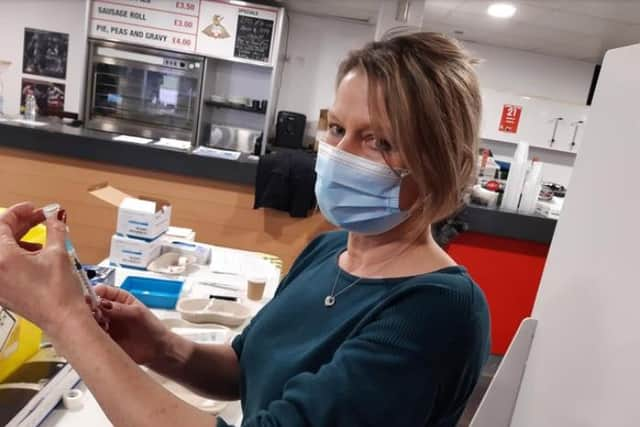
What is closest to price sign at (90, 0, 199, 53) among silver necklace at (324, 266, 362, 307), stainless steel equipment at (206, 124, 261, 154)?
stainless steel equipment at (206, 124, 261, 154)

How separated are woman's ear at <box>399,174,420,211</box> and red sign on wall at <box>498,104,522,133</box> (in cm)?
543

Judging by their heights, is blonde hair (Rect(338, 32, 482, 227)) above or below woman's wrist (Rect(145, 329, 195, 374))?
above

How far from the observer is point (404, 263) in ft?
2.75

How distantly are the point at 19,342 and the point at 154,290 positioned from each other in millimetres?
649

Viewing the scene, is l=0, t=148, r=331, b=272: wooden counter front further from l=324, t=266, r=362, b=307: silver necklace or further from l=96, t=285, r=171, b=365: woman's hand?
l=324, t=266, r=362, b=307: silver necklace

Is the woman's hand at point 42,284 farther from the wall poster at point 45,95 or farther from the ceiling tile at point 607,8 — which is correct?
the wall poster at point 45,95

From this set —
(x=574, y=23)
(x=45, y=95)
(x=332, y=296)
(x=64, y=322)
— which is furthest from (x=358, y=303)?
(x=45, y=95)

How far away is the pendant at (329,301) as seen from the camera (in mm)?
855

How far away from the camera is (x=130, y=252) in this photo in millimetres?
1946

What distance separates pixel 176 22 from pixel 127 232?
11.0ft

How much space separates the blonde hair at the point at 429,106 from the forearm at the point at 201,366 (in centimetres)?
55

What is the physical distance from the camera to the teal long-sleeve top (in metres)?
0.67

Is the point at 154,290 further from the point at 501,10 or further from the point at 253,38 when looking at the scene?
the point at 501,10

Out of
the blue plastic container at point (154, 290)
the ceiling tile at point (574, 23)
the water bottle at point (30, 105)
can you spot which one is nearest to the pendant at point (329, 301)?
the blue plastic container at point (154, 290)
